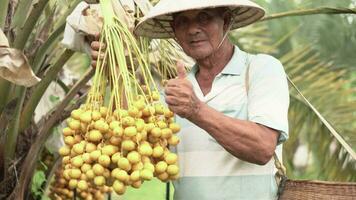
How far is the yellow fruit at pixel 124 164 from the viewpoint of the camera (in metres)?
1.58

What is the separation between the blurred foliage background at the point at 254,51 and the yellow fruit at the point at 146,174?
100 cm

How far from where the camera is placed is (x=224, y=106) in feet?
6.09

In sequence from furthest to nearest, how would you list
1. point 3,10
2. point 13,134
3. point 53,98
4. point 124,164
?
point 53,98, point 13,134, point 3,10, point 124,164

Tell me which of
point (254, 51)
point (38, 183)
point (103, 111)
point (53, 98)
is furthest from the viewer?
point (254, 51)

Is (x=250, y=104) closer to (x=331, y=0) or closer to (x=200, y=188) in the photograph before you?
(x=200, y=188)

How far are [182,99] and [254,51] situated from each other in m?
3.08

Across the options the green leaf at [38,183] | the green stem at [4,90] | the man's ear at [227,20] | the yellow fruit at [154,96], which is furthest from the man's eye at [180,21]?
the green leaf at [38,183]

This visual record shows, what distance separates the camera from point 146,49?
208 cm

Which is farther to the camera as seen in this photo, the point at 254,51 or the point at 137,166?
the point at 254,51

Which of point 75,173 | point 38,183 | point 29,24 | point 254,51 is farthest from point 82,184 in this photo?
point 254,51

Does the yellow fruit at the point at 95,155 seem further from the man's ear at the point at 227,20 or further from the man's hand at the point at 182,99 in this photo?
the man's ear at the point at 227,20

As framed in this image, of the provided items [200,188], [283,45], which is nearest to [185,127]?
[200,188]

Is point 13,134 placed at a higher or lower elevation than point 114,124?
lower

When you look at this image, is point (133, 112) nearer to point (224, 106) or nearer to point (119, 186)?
point (119, 186)
